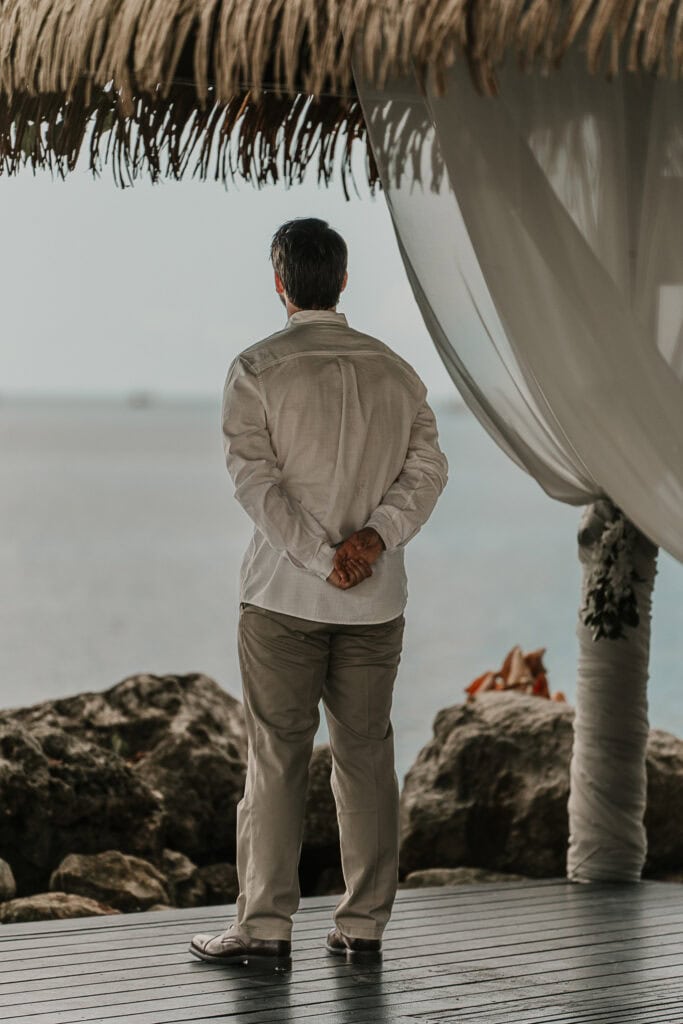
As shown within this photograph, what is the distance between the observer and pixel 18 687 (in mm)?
16344

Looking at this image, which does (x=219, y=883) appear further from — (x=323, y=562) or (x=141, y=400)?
(x=141, y=400)

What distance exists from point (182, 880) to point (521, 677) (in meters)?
1.45

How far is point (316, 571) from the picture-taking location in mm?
2895

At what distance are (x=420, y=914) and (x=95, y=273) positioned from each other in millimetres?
37638

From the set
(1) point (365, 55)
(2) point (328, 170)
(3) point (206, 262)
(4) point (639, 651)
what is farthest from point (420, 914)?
(3) point (206, 262)

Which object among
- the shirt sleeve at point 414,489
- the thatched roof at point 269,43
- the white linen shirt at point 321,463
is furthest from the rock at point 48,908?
the thatched roof at point 269,43

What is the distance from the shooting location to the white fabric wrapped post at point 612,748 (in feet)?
13.0

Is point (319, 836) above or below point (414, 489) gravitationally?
below

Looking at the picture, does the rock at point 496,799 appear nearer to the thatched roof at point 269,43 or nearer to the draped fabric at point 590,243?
the draped fabric at point 590,243

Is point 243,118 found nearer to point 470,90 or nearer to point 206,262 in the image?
point 470,90

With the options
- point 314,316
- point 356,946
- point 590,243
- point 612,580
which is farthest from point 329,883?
point 590,243

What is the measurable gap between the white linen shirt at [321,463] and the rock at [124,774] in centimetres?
142

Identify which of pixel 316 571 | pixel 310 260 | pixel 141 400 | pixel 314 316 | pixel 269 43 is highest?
pixel 141 400

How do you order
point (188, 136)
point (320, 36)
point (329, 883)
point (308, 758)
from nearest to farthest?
point (320, 36), point (308, 758), point (188, 136), point (329, 883)
